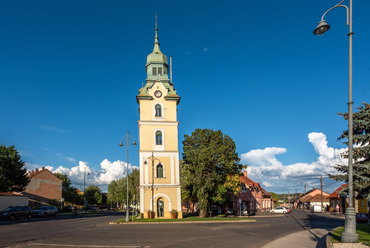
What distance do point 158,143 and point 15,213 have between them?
1804 cm

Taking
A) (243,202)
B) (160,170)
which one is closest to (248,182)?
(243,202)

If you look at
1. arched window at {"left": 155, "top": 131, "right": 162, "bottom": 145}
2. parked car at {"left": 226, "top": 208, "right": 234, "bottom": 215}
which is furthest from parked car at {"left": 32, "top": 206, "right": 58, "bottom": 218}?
parked car at {"left": 226, "top": 208, "right": 234, "bottom": 215}

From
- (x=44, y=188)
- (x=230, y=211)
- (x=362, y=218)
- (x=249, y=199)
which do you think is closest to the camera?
(x=362, y=218)

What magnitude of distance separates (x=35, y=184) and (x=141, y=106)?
134ft

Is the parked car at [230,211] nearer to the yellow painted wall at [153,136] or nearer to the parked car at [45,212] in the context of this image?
the yellow painted wall at [153,136]

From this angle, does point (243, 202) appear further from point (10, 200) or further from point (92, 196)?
point (92, 196)

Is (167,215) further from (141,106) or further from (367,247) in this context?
(367,247)

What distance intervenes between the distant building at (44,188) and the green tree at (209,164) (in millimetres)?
39623

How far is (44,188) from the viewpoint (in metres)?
66.5

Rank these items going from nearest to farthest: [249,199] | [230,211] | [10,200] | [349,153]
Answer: [349,153]
[10,200]
[230,211]
[249,199]

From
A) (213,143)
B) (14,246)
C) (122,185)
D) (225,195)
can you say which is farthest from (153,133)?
(122,185)

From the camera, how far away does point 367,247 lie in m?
9.36

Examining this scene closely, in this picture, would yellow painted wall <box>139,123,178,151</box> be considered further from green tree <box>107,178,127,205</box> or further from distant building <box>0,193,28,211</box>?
green tree <box>107,178,127,205</box>

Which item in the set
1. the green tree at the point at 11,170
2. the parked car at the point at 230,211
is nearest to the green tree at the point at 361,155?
the parked car at the point at 230,211
